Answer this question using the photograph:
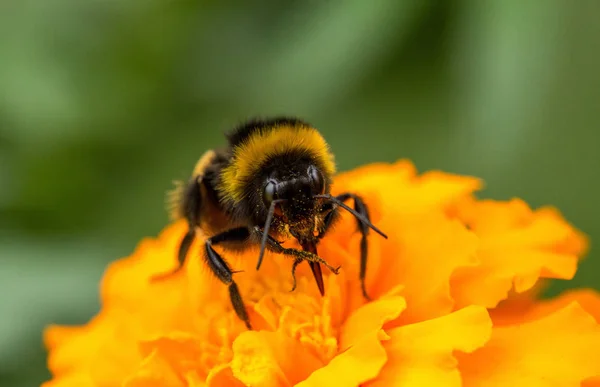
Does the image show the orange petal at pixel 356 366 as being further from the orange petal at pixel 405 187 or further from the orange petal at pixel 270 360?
the orange petal at pixel 405 187

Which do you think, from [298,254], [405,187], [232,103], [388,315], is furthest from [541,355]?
[232,103]

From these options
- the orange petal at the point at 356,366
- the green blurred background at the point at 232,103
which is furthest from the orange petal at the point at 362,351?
the green blurred background at the point at 232,103

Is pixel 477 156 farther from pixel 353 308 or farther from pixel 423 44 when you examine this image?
pixel 353 308

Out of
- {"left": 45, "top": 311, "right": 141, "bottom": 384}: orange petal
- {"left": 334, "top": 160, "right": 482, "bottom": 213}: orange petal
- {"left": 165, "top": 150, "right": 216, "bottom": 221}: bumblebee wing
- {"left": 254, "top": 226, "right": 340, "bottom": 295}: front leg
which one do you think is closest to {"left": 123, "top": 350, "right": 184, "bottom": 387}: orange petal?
{"left": 45, "top": 311, "right": 141, "bottom": 384}: orange petal

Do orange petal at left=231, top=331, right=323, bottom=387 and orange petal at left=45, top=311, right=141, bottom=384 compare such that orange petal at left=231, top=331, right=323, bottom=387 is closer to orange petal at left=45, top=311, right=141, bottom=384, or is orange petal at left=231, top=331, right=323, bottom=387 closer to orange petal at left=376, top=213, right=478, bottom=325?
orange petal at left=376, top=213, right=478, bottom=325

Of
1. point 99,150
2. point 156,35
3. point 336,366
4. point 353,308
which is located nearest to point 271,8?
point 156,35

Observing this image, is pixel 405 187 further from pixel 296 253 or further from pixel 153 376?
pixel 153 376
